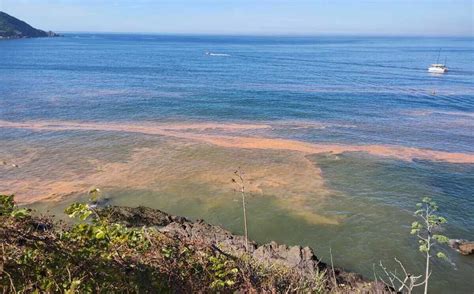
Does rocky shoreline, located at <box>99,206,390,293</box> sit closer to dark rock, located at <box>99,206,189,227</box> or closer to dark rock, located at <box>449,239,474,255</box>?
dark rock, located at <box>99,206,189,227</box>

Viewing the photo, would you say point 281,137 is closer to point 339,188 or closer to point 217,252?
point 339,188

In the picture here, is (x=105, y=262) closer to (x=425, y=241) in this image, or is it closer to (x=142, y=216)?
(x=425, y=241)

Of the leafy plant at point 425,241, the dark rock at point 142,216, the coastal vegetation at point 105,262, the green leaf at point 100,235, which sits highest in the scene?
the green leaf at point 100,235

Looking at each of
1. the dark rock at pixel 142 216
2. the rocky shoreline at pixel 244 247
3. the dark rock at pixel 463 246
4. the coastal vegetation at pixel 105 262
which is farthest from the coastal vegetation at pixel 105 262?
the dark rock at pixel 463 246

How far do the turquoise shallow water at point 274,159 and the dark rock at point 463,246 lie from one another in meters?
0.56

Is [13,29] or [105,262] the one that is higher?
[105,262]

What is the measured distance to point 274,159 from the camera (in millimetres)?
28109

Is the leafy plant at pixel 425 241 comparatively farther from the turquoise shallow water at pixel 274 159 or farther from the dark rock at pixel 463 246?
the turquoise shallow water at pixel 274 159

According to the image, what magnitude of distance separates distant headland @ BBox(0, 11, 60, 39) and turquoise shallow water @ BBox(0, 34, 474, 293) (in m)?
121

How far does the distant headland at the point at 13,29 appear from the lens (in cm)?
16151

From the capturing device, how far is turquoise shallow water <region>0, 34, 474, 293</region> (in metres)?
19.1

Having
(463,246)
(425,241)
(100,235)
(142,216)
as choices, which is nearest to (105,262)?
(100,235)

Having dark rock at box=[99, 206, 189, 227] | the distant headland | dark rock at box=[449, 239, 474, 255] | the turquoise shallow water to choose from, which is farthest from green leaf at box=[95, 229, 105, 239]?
the distant headland

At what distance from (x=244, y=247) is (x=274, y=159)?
45.0ft
